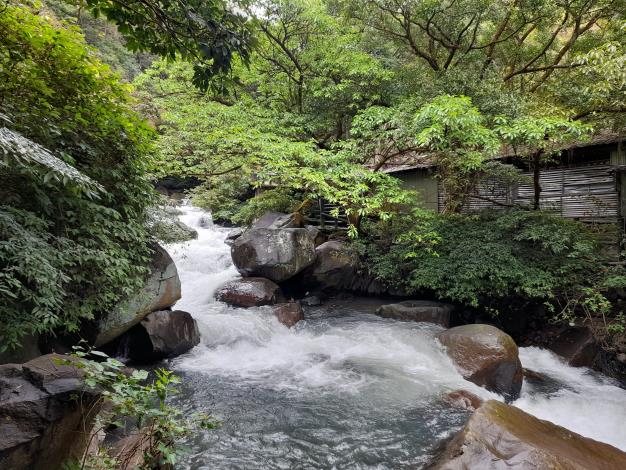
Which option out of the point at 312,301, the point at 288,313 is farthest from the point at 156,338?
the point at 312,301

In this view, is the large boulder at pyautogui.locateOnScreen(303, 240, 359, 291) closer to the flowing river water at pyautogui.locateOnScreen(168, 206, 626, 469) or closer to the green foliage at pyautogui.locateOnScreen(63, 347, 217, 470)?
the flowing river water at pyautogui.locateOnScreen(168, 206, 626, 469)

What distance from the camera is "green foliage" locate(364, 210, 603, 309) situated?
8.59 metres

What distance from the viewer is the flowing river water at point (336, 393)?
4918mm

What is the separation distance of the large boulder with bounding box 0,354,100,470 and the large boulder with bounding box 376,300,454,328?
27.7ft

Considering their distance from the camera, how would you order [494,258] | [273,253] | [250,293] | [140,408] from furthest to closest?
1. [273,253]
2. [250,293]
3. [494,258]
4. [140,408]

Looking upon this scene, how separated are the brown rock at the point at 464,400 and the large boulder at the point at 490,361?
82 centimetres

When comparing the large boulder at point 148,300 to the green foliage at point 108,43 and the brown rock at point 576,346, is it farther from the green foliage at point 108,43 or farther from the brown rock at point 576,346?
the green foliage at point 108,43

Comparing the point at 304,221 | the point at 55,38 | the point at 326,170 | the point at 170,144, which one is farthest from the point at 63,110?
the point at 304,221

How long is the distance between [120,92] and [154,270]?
3438mm

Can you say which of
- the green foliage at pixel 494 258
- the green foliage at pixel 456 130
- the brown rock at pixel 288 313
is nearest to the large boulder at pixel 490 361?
the green foliage at pixel 494 258

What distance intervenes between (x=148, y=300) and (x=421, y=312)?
7.09m

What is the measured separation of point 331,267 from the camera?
40.1 feet

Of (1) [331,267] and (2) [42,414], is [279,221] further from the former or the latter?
(2) [42,414]

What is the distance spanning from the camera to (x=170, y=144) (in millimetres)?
11797
